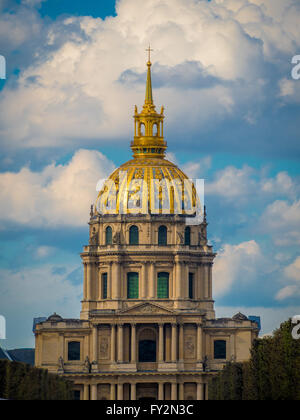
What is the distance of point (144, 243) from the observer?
19812cm

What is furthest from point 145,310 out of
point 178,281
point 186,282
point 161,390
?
point 161,390

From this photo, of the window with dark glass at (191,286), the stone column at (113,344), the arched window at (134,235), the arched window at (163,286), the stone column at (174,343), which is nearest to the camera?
the stone column at (174,343)

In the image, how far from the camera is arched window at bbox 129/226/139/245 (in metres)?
198

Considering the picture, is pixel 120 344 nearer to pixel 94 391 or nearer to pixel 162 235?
pixel 94 391

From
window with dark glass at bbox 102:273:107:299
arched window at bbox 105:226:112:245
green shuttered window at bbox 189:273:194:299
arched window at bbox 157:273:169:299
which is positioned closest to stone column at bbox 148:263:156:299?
arched window at bbox 157:273:169:299

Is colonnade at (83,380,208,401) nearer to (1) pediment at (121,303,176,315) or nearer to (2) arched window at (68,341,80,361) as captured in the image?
(2) arched window at (68,341,80,361)

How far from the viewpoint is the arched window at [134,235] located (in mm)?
198500

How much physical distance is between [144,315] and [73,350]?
8940 millimetres

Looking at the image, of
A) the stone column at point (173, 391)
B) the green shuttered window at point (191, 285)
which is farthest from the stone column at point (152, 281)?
the stone column at point (173, 391)

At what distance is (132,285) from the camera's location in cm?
19712

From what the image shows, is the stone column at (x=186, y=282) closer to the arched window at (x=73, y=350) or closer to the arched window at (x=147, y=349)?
the arched window at (x=147, y=349)

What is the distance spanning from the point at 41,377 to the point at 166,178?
A: 54881 millimetres

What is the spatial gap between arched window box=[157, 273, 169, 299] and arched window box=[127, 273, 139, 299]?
2495 millimetres

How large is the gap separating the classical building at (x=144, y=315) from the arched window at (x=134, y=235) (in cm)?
11
